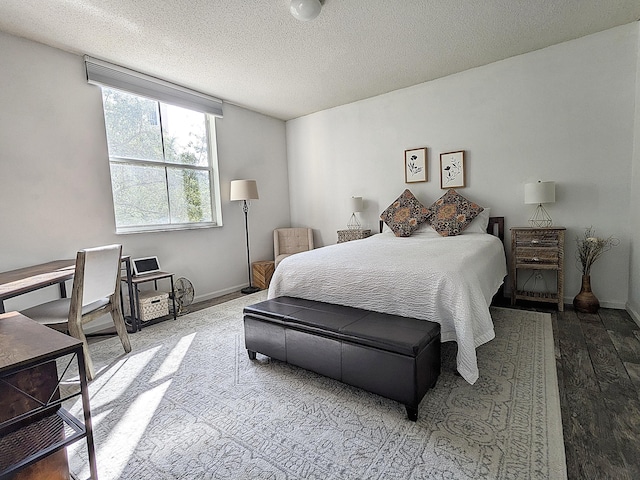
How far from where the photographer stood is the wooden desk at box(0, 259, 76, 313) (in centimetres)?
188

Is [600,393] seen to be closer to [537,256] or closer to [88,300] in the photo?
[537,256]

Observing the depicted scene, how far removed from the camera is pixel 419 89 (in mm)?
4125

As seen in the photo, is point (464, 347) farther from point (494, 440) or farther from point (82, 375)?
point (82, 375)

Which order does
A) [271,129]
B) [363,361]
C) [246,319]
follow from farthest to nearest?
[271,129] → [246,319] → [363,361]

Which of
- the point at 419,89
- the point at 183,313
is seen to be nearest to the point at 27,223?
the point at 183,313

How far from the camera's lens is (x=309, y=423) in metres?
1.68

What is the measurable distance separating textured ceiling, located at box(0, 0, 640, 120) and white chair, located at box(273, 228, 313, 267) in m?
2.24

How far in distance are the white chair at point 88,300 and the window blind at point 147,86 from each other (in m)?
1.93

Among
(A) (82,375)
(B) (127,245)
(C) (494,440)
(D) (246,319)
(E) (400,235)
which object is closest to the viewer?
(A) (82,375)

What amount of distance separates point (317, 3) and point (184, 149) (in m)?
2.55

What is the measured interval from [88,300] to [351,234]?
321 cm

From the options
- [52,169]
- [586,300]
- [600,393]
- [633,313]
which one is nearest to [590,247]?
[586,300]

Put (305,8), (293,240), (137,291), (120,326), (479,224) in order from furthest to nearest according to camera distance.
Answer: (293,240)
(479,224)
(137,291)
(120,326)
(305,8)

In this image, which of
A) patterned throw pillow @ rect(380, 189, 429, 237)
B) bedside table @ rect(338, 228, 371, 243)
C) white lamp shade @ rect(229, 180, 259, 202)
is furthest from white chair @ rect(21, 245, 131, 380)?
patterned throw pillow @ rect(380, 189, 429, 237)
